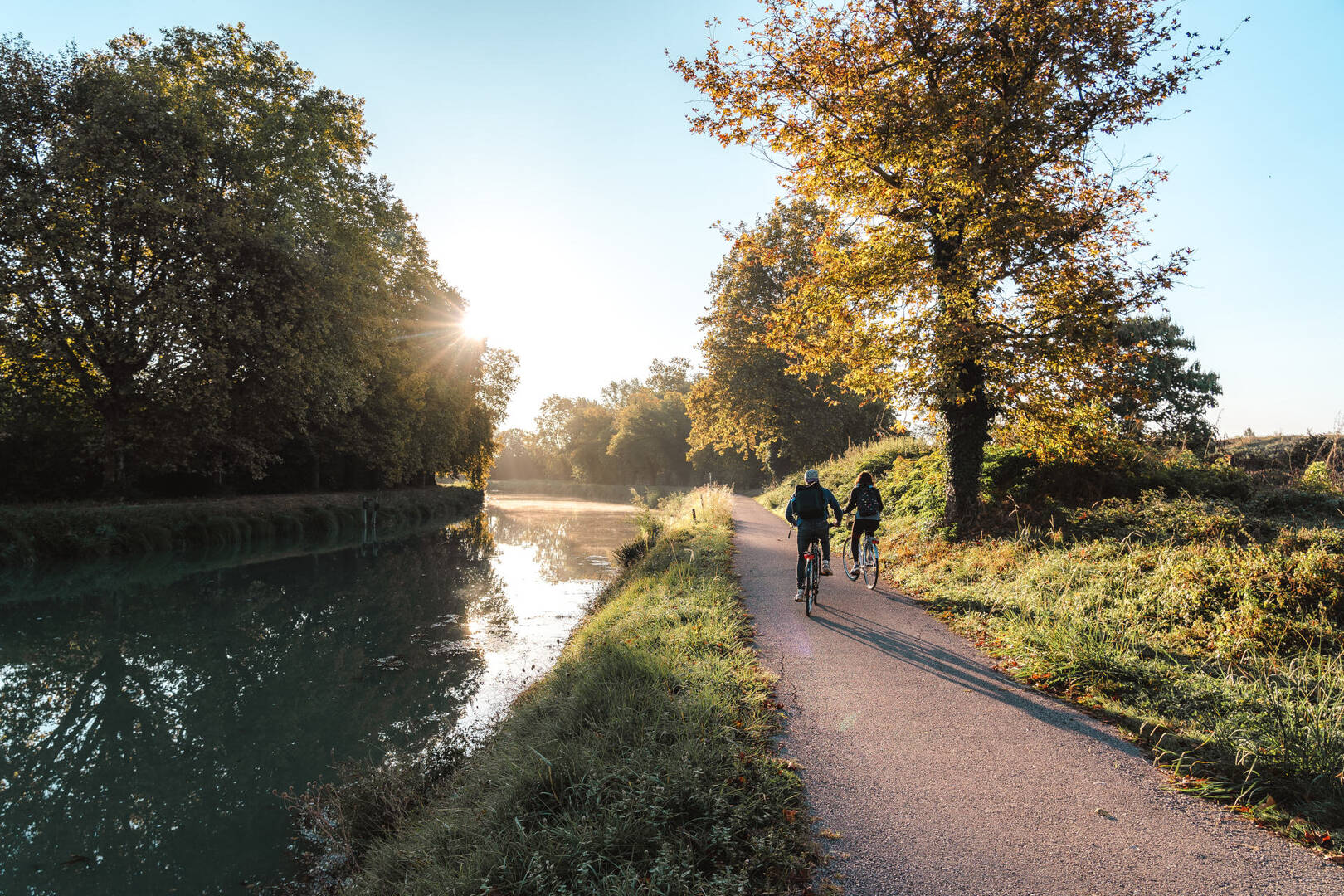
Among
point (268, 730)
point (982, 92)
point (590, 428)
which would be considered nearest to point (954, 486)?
point (982, 92)

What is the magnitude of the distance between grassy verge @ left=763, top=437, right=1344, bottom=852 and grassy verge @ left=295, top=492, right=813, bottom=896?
2807 mm

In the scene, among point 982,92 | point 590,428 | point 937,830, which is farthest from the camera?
point 590,428

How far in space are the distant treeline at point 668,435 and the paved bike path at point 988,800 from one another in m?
18.2

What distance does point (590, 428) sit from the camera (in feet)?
273

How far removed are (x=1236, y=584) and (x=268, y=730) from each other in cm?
1062

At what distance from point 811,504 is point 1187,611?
4.16 meters

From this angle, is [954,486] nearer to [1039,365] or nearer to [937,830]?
[1039,365]

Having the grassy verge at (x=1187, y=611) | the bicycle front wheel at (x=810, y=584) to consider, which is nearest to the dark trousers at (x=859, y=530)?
the grassy verge at (x=1187, y=611)

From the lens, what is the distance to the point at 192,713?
7391 mm

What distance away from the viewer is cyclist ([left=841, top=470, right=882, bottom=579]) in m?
9.35

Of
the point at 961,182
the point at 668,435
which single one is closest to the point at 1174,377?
the point at 961,182

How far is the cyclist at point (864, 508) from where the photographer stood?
9.35 metres

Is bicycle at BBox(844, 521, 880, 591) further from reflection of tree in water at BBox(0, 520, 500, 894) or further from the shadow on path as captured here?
reflection of tree in water at BBox(0, 520, 500, 894)

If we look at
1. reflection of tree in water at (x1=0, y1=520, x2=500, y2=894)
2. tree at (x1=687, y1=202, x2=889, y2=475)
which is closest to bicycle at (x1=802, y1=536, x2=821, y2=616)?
reflection of tree in water at (x1=0, y1=520, x2=500, y2=894)
